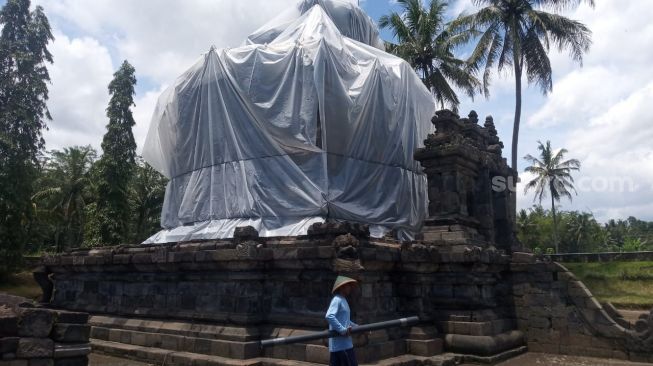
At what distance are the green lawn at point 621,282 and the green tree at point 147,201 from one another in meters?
26.1

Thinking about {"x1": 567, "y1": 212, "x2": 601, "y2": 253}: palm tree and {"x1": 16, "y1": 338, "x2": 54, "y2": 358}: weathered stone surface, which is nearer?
{"x1": 16, "y1": 338, "x2": 54, "y2": 358}: weathered stone surface

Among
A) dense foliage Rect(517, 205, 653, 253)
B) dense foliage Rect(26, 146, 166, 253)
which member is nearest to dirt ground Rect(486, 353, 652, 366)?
dense foliage Rect(26, 146, 166, 253)

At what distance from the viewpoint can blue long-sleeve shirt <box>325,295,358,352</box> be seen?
530cm

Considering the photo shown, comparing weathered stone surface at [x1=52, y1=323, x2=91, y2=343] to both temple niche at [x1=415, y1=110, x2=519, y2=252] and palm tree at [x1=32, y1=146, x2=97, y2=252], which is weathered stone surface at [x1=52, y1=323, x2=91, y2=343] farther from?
palm tree at [x1=32, y1=146, x2=97, y2=252]

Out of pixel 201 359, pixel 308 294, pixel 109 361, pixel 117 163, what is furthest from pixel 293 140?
pixel 117 163

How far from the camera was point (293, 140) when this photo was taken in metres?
12.0

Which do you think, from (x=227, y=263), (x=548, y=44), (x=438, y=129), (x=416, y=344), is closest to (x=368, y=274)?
(x=416, y=344)

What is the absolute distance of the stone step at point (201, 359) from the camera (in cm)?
768

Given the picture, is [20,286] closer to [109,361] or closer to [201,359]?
[109,361]

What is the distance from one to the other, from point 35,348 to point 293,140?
23.6 ft

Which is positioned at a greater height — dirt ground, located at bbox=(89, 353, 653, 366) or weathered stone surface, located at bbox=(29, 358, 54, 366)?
weathered stone surface, located at bbox=(29, 358, 54, 366)

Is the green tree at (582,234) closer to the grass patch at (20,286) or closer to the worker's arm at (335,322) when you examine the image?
the grass patch at (20,286)

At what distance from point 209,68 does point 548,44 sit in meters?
15.8

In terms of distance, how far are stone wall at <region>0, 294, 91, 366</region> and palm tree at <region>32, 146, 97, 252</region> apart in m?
28.1
